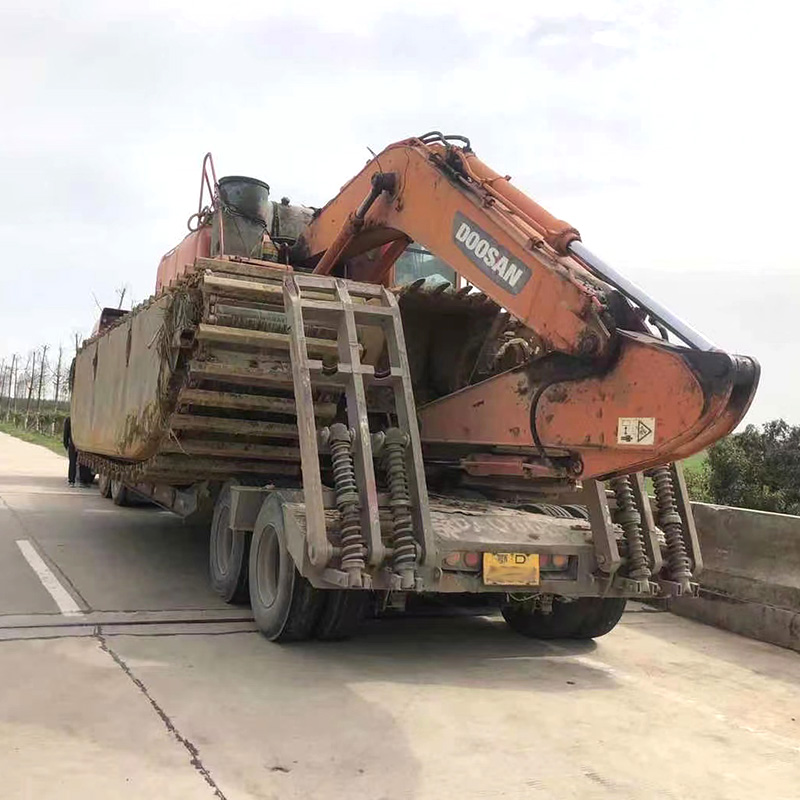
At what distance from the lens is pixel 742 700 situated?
506cm

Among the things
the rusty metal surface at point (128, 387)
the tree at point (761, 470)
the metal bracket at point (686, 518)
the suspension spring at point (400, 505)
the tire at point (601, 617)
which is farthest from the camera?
the tree at point (761, 470)

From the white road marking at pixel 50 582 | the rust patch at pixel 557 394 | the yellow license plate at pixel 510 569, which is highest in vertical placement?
the rust patch at pixel 557 394

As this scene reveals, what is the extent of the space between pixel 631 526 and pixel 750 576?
2.16m

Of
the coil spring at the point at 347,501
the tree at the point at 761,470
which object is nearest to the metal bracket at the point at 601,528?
the coil spring at the point at 347,501

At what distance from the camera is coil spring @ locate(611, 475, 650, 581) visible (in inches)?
213

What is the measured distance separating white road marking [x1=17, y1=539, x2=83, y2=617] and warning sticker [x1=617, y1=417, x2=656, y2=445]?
12.9 ft

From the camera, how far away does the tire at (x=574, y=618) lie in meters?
6.02

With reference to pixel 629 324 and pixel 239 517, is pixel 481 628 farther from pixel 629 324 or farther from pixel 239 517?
pixel 629 324

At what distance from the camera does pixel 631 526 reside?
553 centimetres

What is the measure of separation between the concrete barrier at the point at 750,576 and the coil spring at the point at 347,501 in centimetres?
377

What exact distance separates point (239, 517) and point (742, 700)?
348 centimetres

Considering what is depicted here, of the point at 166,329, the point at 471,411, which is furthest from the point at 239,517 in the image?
the point at 471,411

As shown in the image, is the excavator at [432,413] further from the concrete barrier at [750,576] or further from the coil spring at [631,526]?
the concrete barrier at [750,576]

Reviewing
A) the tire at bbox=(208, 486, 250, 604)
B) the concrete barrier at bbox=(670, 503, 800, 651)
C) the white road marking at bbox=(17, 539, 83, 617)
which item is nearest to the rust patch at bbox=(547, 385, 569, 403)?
the tire at bbox=(208, 486, 250, 604)
